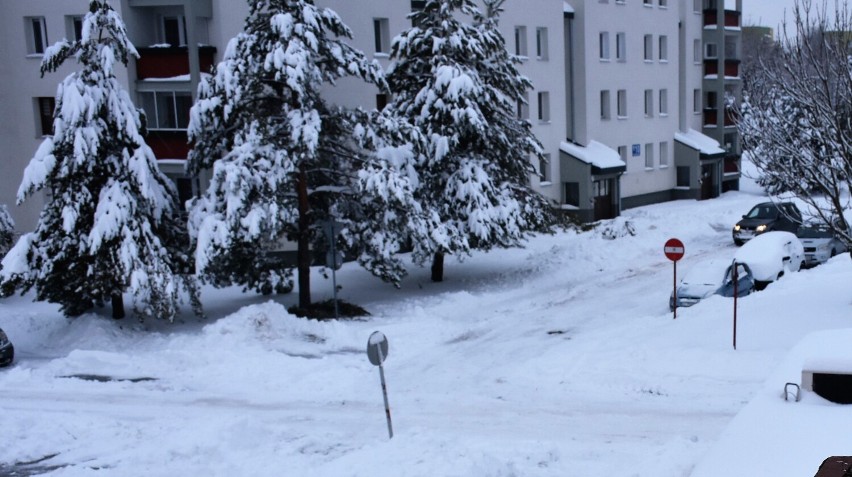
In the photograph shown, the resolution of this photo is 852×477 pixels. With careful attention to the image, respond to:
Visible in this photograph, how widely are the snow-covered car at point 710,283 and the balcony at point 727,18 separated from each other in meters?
33.7

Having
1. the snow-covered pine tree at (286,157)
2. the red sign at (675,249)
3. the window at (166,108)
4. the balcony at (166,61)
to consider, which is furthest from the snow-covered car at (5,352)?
the red sign at (675,249)

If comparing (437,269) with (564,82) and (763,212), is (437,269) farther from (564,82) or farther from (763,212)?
(564,82)

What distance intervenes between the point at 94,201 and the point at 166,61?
329 inches

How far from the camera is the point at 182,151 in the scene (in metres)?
26.2

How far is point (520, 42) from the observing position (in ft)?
121

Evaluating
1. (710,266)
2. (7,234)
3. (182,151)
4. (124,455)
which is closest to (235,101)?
(182,151)

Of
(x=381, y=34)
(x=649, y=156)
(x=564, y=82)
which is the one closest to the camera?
(x=381, y=34)

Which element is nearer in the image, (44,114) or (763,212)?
(44,114)

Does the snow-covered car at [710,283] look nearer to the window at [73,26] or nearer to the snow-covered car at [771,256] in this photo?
the snow-covered car at [771,256]

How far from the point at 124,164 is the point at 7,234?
295 inches

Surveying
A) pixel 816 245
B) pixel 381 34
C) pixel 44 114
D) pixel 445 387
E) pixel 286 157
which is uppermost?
pixel 381 34

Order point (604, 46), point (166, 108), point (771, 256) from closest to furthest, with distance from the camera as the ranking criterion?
point (771, 256), point (166, 108), point (604, 46)

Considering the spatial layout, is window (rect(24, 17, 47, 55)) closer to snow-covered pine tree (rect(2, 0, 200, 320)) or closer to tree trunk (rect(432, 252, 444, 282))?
snow-covered pine tree (rect(2, 0, 200, 320))

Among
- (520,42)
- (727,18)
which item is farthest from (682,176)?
(520,42)
